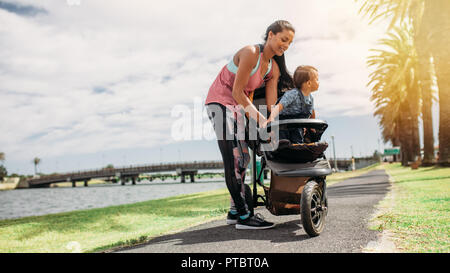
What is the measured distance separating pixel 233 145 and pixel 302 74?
1.01 meters

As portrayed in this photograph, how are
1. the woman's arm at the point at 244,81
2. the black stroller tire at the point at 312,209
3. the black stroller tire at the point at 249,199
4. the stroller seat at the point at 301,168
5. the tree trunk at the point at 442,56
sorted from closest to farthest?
the black stroller tire at the point at 312,209 < the stroller seat at the point at 301,168 < the woman's arm at the point at 244,81 < the black stroller tire at the point at 249,199 < the tree trunk at the point at 442,56

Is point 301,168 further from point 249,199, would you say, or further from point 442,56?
point 442,56

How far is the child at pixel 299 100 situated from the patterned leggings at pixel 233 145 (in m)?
0.45

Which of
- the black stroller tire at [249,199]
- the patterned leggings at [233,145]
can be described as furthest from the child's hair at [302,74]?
the black stroller tire at [249,199]

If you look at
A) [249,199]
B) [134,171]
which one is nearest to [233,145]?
[249,199]

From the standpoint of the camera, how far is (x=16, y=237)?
229 inches

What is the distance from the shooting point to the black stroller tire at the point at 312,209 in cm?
286

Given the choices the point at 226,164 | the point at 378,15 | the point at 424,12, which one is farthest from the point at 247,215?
the point at 378,15

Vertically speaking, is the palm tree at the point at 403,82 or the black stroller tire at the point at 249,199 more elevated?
the palm tree at the point at 403,82

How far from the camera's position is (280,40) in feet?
10.8

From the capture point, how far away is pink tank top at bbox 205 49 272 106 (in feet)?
11.3

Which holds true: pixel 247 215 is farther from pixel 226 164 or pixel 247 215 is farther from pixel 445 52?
pixel 445 52

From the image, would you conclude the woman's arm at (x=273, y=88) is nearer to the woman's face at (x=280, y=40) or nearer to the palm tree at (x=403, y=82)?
the woman's face at (x=280, y=40)
